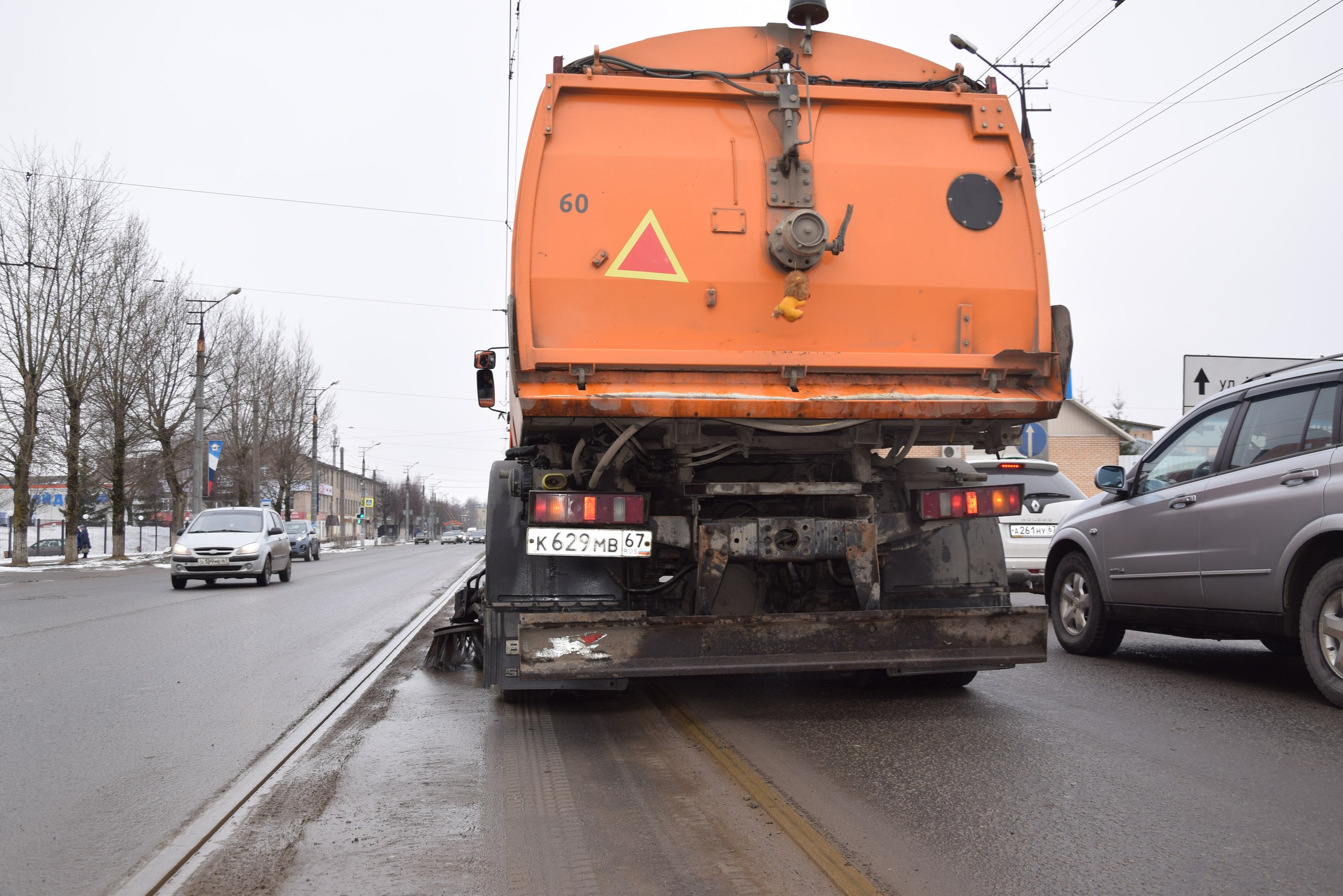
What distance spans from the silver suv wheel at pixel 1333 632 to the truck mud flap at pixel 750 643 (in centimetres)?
156

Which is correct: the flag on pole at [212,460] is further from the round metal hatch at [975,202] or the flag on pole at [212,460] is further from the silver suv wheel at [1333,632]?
the silver suv wheel at [1333,632]

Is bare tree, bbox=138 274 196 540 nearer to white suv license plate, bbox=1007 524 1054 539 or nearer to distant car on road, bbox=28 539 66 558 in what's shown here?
distant car on road, bbox=28 539 66 558

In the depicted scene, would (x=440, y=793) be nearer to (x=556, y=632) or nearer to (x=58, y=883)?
(x=556, y=632)

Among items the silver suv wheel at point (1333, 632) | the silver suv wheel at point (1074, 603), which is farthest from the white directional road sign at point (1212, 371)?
the silver suv wheel at point (1333, 632)

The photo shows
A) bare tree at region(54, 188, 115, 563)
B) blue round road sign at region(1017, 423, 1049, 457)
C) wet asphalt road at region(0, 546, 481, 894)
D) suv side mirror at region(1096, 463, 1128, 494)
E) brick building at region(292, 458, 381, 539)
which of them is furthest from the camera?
brick building at region(292, 458, 381, 539)

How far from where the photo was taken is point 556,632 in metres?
5.06

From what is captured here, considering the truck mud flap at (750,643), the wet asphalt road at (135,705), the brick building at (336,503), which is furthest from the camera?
the brick building at (336,503)

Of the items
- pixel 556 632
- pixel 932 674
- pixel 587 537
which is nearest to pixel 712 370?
pixel 587 537

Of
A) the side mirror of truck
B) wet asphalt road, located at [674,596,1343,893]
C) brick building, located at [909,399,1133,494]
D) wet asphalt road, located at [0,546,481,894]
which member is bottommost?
wet asphalt road, located at [674,596,1343,893]

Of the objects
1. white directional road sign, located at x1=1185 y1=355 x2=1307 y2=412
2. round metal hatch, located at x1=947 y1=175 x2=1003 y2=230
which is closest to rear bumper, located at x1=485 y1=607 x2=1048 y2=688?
round metal hatch, located at x1=947 y1=175 x2=1003 y2=230

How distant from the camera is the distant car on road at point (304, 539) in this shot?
39969mm

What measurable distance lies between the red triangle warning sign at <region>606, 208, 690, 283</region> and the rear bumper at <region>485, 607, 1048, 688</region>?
163cm

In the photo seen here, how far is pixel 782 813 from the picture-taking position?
3.94 metres

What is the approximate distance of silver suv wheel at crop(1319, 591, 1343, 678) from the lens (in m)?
5.31
